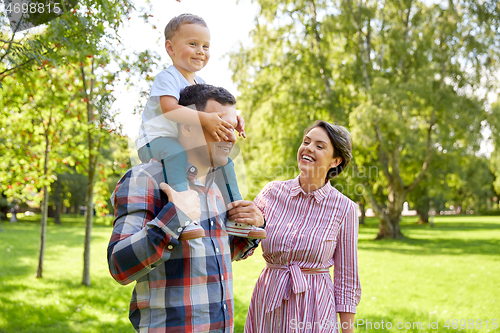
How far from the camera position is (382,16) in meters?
17.5

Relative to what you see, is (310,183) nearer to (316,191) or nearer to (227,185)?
(316,191)

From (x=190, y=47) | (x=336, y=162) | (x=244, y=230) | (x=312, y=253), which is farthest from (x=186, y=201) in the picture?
(x=336, y=162)

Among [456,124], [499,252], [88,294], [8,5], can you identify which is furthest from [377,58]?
[8,5]

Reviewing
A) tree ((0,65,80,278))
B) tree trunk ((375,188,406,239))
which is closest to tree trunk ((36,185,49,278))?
tree ((0,65,80,278))

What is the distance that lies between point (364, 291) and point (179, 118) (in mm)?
8641

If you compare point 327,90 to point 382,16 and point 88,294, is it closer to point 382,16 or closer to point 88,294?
point 382,16

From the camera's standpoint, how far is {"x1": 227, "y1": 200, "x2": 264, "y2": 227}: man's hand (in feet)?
5.40

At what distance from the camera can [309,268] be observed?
2.40 metres

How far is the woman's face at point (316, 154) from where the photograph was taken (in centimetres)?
248

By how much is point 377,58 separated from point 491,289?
11.6m

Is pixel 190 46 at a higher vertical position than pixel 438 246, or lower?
higher

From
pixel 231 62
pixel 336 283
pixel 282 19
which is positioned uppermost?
pixel 282 19

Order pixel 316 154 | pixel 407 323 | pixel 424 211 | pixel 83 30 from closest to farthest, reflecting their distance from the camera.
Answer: pixel 316 154, pixel 83 30, pixel 407 323, pixel 424 211

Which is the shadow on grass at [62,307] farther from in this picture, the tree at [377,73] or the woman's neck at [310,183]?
the tree at [377,73]
